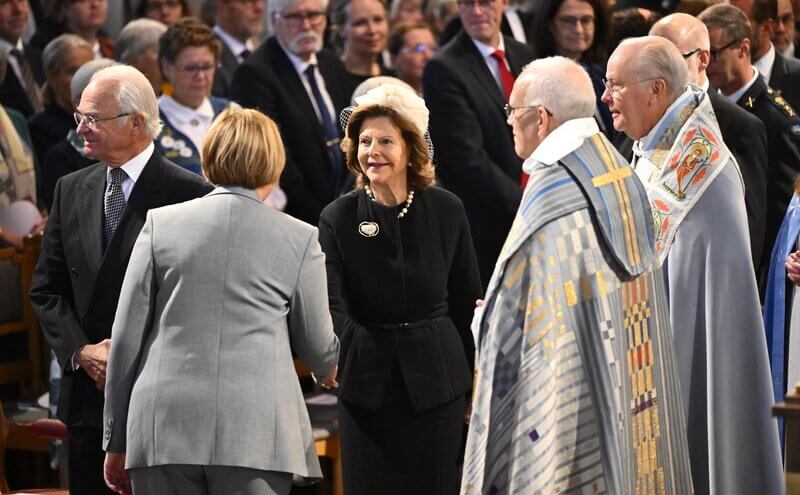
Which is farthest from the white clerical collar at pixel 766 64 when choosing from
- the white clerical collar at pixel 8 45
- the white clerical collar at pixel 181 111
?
the white clerical collar at pixel 8 45

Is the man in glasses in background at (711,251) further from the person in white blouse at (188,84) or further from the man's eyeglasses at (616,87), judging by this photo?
the person in white blouse at (188,84)

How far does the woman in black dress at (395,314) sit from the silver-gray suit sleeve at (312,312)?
1.74 feet

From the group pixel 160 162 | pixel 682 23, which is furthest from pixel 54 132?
pixel 682 23

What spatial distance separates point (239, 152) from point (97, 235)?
83 cm

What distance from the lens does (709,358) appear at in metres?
4.86

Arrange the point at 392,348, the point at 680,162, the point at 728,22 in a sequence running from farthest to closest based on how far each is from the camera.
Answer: the point at 728,22 → the point at 680,162 → the point at 392,348

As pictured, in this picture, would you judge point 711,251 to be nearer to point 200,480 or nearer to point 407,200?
point 407,200

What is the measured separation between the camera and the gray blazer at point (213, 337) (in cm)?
383

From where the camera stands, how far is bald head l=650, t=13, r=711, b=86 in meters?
5.65

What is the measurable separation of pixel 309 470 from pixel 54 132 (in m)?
3.62

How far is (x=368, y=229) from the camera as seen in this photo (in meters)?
4.63

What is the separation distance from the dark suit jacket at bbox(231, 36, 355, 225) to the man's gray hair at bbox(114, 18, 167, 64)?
0.55 metres

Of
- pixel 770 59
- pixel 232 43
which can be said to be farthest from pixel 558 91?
pixel 232 43

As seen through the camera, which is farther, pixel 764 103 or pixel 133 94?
pixel 764 103
